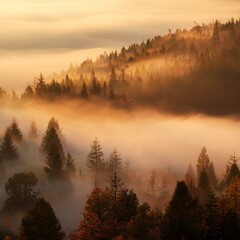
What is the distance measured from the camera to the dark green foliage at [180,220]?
74625 mm

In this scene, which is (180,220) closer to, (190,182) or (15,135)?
(190,182)

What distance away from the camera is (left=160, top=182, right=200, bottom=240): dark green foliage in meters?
74.6

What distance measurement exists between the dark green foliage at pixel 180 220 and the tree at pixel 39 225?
48.5 ft

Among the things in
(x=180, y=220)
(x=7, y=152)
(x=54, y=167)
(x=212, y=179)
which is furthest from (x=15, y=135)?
(x=180, y=220)

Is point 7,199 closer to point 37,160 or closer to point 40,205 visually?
point 37,160

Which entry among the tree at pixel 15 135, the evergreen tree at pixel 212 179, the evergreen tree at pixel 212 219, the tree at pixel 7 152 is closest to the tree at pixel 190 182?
the evergreen tree at pixel 212 179

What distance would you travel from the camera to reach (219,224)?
79.4 m

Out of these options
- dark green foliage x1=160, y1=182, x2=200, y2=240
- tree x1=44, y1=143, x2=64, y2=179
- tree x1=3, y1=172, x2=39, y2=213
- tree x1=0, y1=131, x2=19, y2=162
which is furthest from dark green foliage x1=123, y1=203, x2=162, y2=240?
tree x1=0, y1=131, x2=19, y2=162

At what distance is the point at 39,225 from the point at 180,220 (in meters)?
18.4

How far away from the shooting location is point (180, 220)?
246 feet

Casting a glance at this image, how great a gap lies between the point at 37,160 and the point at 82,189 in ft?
83.0

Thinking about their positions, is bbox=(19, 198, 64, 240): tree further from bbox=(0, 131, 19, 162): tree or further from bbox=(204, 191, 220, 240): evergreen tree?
bbox=(0, 131, 19, 162): tree

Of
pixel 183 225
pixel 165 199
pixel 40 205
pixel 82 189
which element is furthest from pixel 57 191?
pixel 183 225

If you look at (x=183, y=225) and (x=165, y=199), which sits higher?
(x=183, y=225)
